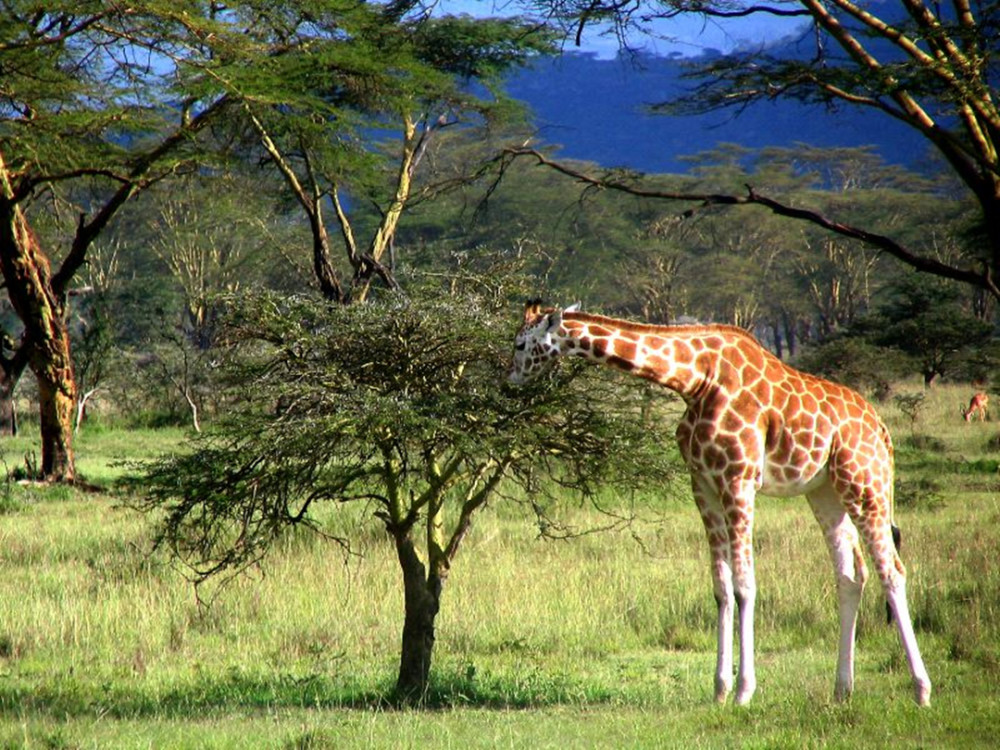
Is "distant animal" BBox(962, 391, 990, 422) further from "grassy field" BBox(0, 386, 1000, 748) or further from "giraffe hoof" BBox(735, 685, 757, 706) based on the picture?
"giraffe hoof" BBox(735, 685, 757, 706)

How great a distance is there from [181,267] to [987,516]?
35514 millimetres

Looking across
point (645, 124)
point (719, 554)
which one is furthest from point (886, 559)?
point (645, 124)

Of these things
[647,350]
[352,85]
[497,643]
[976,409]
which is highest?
[352,85]

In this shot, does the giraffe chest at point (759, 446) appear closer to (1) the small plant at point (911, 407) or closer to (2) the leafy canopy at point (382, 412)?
(2) the leafy canopy at point (382, 412)

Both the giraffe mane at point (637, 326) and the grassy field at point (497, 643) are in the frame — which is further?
the giraffe mane at point (637, 326)

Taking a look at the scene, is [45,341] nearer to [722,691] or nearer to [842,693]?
[722,691]

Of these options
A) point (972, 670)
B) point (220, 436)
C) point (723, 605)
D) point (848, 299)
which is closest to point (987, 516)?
point (972, 670)

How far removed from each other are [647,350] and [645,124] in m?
155

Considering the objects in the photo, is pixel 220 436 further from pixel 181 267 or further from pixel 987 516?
pixel 181 267

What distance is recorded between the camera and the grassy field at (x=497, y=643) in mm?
6383

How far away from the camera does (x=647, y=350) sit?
682cm

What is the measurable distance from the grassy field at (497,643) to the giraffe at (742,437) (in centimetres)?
46

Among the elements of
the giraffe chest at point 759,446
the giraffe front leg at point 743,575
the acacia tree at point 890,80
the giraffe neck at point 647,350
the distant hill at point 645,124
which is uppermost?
the distant hill at point 645,124

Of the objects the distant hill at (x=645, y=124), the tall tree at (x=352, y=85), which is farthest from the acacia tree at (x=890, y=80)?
the distant hill at (x=645, y=124)
